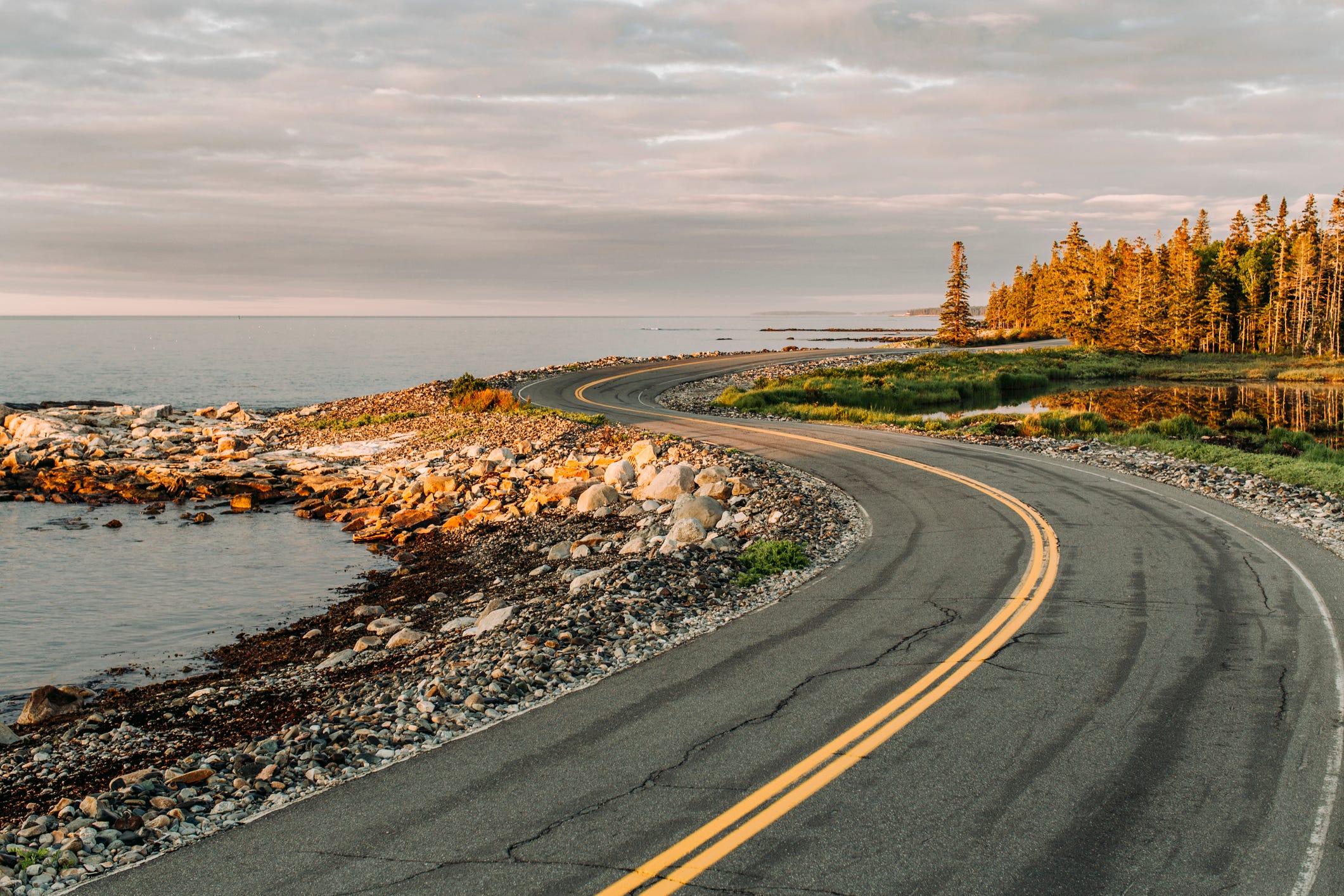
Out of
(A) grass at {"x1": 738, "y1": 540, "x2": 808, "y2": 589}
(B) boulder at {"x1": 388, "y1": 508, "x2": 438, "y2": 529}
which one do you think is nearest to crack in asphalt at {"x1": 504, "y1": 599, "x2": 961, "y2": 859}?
(A) grass at {"x1": 738, "y1": 540, "x2": 808, "y2": 589}

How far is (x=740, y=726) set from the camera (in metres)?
7.39

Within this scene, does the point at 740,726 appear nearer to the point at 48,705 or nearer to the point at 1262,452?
the point at 48,705

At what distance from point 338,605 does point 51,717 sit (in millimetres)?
5571

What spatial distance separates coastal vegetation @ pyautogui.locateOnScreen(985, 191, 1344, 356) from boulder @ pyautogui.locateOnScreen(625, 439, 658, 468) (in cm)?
8018

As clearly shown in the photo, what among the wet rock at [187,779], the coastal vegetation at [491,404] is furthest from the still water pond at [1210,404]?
the wet rock at [187,779]

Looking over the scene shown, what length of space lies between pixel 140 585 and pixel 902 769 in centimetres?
1750

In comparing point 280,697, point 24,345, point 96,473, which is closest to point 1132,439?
point 280,697

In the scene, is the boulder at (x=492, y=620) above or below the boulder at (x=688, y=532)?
below

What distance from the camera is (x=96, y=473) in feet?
98.5

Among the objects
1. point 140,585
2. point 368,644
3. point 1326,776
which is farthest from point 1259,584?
point 140,585

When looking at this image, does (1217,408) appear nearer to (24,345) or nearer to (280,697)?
(280,697)

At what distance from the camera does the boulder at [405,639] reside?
1259 centimetres

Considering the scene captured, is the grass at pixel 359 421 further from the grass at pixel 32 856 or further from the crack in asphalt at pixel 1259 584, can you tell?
the grass at pixel 32 856

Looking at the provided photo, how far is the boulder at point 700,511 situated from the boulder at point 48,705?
982 centimetres
